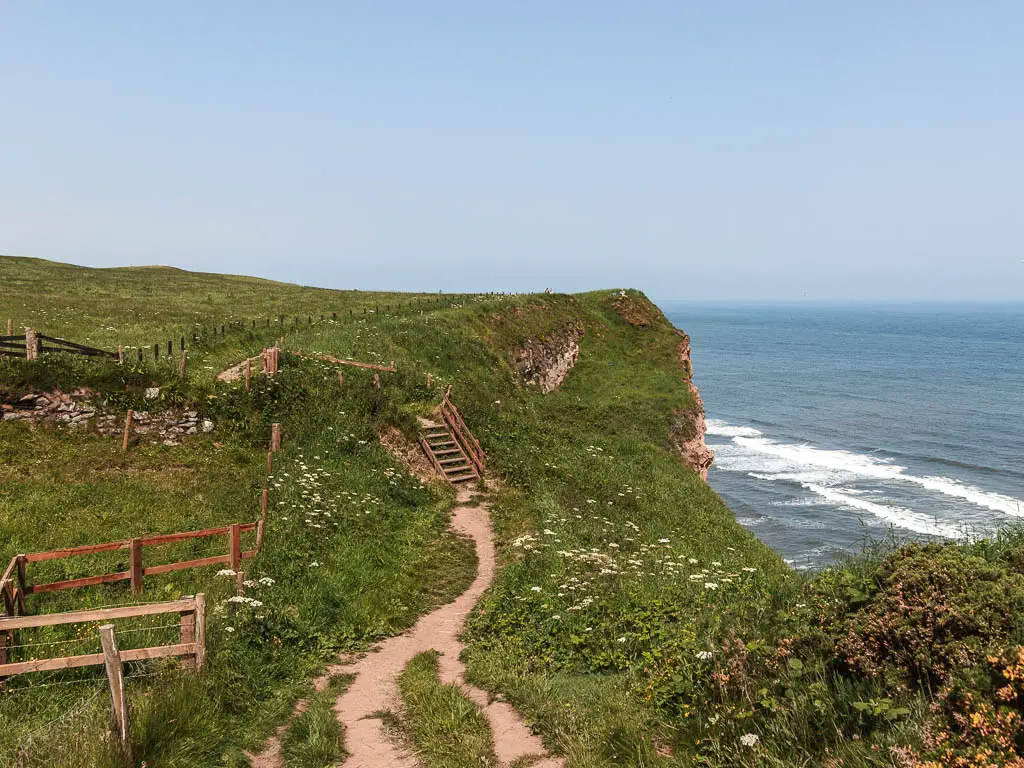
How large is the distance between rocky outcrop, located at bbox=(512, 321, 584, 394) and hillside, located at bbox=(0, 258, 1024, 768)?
925cm

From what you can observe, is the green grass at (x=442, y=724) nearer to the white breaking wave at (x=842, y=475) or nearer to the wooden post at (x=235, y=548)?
the wooden post at (x=235, y=548)

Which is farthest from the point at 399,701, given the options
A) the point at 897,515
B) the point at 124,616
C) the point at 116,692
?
Answer: the point at 897,515

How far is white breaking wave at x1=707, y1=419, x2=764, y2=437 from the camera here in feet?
235

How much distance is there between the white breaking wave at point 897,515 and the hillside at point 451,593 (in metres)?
17.7

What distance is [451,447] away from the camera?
28.0 m

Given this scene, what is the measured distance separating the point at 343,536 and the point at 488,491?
28.0 feet

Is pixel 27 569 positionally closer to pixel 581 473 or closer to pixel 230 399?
pixel 230 399

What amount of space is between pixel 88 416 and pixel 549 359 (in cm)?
3297

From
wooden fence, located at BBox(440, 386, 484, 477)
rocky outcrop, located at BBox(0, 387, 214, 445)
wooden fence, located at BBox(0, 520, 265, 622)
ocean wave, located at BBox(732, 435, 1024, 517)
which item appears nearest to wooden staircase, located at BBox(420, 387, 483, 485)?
wooden fence, located at BBox(440, 386, 484, 477)

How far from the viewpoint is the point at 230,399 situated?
25484 millimetres

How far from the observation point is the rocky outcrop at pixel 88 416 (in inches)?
909

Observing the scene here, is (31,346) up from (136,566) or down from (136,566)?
up

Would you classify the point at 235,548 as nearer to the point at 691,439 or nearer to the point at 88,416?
the point at 88,416

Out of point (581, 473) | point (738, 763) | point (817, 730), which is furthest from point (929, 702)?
point (581, 473)
